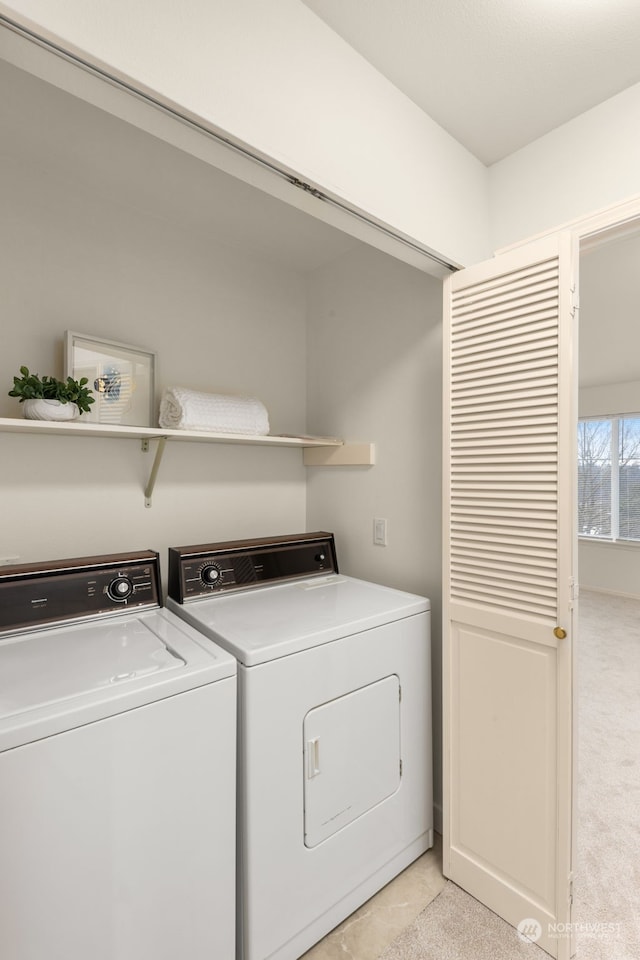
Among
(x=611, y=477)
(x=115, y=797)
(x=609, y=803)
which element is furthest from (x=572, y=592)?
(x=611, y=477)

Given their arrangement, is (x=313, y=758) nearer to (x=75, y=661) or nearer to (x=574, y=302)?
(x=75, y=661)

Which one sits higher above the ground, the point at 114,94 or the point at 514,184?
the point at 514,184

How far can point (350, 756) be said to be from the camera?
59.6 inches

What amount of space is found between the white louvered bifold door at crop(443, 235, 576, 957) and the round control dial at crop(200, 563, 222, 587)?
857mm

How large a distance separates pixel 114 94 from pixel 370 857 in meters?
2.19

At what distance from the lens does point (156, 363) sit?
2004mm

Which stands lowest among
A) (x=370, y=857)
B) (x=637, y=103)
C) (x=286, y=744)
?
(x=370, y=857)

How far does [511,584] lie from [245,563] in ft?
3.32

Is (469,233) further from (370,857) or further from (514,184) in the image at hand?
(370,857)

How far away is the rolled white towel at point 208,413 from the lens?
1.81m

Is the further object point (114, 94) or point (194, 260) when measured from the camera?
point (194, 260)

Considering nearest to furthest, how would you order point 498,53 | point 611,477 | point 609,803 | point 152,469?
1. point 498,53
2. point 152,469
3. point 609,803
4. point 611,477

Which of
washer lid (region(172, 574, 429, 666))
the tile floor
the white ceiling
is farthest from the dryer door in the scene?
the white ceiling

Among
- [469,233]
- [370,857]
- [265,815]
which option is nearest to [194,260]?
[469,233]
